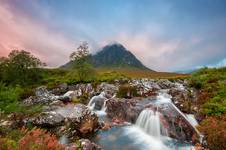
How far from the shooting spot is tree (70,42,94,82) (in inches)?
1738

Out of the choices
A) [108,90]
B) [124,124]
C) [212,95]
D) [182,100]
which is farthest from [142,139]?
[108,90]

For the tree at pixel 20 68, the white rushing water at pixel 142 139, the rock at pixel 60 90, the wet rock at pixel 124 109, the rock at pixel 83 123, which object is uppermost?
the tree at pixel 20 68

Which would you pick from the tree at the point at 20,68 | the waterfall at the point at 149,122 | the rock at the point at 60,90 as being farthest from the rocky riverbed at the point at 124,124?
the tree at the point at 20,68

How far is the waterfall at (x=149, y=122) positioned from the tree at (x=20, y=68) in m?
39.8

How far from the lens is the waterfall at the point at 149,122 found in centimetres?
1496

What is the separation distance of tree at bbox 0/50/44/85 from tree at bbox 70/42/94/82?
12817 mm

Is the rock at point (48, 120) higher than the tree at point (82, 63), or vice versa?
the tree at point (82, 63)

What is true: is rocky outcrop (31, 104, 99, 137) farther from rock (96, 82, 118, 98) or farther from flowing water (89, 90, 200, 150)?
rock (96, 82, 118, 98)

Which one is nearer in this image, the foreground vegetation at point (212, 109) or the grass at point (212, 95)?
the foreground vegetation at point (212, 109)

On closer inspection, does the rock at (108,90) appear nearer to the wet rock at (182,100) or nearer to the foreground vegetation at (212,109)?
the wet rock at (182,100)

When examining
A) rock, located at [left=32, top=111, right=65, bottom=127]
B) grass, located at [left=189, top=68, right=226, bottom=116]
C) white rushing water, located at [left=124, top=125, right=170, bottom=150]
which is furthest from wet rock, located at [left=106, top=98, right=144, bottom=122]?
grass, located at [left=189, top=68, right=226, bottom=116]

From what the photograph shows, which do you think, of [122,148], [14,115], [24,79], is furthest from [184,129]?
[24,79]

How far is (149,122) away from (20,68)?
43.3 metres

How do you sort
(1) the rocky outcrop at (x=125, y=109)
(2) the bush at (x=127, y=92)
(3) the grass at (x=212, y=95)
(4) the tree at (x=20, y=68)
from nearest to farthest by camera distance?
(3) the grass at (x=212, y=95), (1) the rocky outcrop at (x=125, y=109), (2) the bush at (x=127, y=92), (4) the tree at (x=20, y=68)
